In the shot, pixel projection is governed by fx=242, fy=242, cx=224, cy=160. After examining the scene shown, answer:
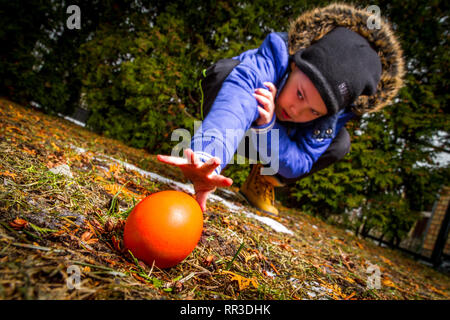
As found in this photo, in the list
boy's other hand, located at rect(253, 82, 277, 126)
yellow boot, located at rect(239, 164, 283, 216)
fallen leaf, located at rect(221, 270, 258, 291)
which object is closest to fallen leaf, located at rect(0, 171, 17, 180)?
fallen leaf, located at rect(221, 270, 258, 291)

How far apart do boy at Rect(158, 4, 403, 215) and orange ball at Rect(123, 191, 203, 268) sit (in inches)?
10.6

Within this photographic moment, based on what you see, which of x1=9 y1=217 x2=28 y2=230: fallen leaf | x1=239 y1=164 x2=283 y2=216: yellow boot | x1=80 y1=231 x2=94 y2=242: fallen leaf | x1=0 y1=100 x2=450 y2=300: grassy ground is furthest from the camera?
x1=239 y1=164 x2=283 y2=216: yellow boot

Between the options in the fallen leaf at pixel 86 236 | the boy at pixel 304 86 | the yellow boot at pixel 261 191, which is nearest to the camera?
the fallen leaf at pixel 86 236

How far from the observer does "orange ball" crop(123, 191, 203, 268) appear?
1031 mm

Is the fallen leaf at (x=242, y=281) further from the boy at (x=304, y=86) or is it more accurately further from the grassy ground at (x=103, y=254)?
the boy at (x=304, y=86)

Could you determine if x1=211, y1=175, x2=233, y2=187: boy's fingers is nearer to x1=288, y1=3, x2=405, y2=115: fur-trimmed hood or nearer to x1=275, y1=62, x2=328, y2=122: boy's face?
x1=275, y1=62, x2=328, y2=122: boy's face

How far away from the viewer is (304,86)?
201 cm

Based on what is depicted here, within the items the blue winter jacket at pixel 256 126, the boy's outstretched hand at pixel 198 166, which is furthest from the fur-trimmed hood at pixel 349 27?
the boy's outstretched hand at pixel 198 166

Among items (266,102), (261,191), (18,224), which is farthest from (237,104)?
(261,191)

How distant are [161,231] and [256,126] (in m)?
1.54

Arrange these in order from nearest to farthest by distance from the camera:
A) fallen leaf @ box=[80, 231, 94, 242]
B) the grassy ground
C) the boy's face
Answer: the grassy ground < fallen leaf @ box=[80, 231, 94, 242] < the boy's face

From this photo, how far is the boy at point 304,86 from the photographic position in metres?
1.67
